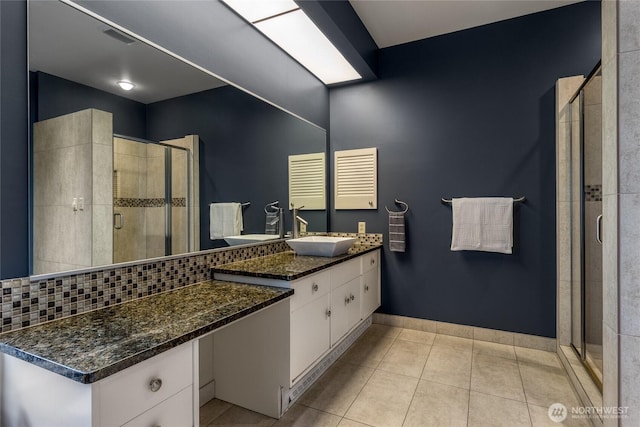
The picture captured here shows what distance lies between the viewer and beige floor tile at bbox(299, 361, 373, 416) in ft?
6.21

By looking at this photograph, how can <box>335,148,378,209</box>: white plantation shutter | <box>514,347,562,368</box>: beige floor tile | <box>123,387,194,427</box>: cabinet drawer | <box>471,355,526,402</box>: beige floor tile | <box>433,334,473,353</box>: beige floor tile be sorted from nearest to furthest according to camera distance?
1. <box>123,387,194,427</box>: cabinet drawer
2. <box>471,355,526,402</box>: beige floor tile
3. <box>514,347,562,368</box>: beige floor tile
4. <box>433,334,473,353</box>: beige floor tile
5. <box>335,148,378,209</box>: white plantation shutter

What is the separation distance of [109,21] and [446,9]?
7.89 ft

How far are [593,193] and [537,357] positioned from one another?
1.32 m

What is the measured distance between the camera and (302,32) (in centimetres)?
233

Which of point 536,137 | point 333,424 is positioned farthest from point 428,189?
point 333,424

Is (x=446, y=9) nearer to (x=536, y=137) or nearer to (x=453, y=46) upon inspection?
(x=453, y=46)

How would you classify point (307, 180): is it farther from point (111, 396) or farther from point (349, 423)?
point (111, 396)

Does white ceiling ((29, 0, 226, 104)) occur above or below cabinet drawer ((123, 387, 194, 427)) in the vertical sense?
above

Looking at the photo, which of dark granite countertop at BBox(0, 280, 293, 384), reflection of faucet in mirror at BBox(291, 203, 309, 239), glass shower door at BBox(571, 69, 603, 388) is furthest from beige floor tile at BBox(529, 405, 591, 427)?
reflection of faucet in mirror at BBox(291, 203, 309, 239)

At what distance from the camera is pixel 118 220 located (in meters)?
1.43

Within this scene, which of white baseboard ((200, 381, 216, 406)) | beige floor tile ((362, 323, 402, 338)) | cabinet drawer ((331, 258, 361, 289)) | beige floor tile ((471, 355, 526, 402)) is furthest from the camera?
beige floor tile ((362, 323, 402, 338))

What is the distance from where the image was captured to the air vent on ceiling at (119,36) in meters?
1.40

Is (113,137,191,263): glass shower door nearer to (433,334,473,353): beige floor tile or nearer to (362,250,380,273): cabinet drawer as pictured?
(362,250,380,273): cabinet drawer

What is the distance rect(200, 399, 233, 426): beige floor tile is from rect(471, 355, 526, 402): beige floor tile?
1577 millimetres
